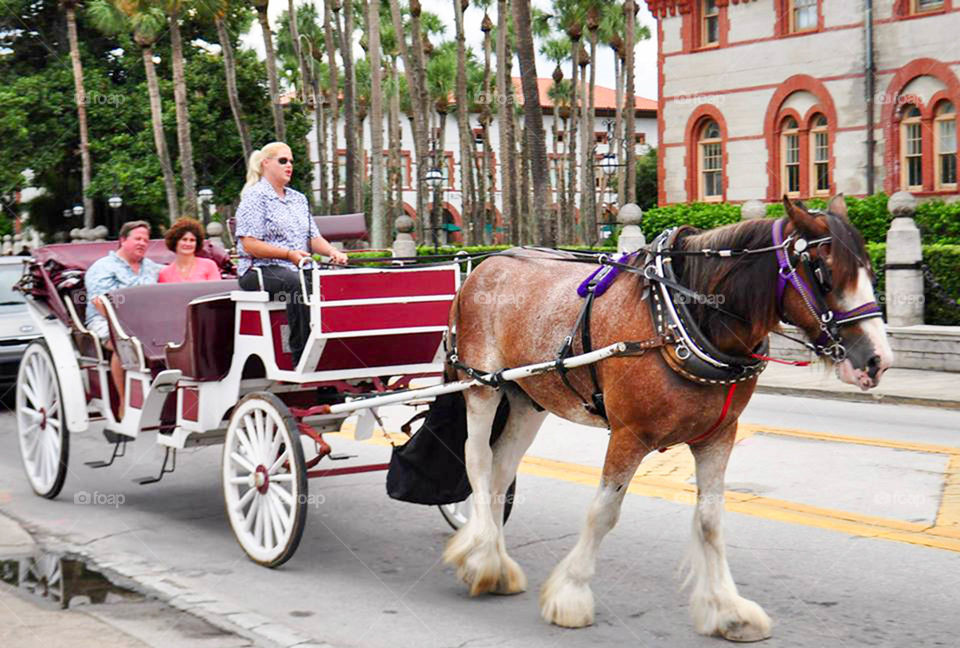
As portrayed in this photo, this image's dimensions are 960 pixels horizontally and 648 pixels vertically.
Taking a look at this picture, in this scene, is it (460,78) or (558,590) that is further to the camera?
(460,78)

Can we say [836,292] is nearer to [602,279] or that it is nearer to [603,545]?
[602,279]

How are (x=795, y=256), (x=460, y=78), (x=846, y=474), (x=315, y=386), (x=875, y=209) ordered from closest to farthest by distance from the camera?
(x=795, y=256) < (x=315, y=386) < (x=846, y=474) < (x=875, y=209) < (x=460, y=78)

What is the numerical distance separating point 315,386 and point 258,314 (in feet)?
2.13

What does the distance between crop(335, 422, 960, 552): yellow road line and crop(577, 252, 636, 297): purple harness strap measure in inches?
97.0

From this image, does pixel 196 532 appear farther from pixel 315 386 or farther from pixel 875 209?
pixel 875 209

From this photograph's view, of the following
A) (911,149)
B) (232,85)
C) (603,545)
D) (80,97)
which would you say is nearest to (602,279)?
(603,545)

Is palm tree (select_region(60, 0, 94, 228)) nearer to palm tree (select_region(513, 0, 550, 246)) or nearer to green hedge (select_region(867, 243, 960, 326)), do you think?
palm tree (select_region(513, 0, 550, 246))

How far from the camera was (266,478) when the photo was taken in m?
6.67

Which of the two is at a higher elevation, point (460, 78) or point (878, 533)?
point (460, 78)

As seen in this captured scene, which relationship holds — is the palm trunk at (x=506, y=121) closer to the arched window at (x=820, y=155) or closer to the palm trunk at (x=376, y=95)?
the palm trunk at (x=376, y=95)

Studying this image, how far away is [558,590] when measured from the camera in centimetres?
544

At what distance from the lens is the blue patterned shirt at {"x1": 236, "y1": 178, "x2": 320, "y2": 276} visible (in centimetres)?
705

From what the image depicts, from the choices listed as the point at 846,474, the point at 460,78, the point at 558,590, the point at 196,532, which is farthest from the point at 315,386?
the point at 460,78

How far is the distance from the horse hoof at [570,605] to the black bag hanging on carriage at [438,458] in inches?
51.2
